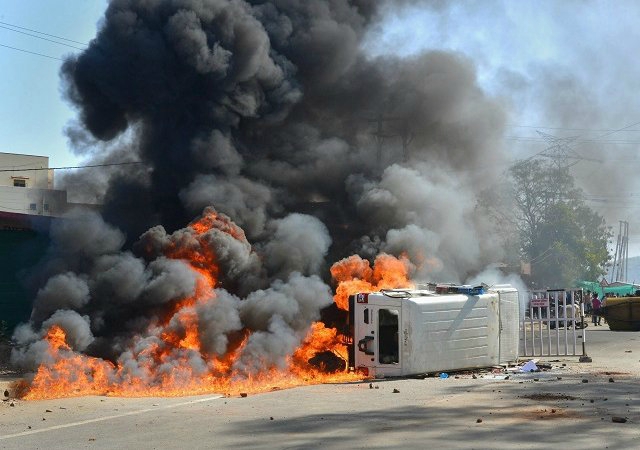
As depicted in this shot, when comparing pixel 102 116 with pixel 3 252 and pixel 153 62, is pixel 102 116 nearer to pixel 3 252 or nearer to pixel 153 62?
pixel 153 62

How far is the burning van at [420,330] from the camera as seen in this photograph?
681 inches

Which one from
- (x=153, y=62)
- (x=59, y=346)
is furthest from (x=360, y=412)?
(x=153, y=62)

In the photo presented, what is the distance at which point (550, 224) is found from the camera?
6500 centimetres

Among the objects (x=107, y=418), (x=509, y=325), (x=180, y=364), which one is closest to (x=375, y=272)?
(x=509, y=325)

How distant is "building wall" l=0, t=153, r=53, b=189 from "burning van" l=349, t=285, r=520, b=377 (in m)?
40.4

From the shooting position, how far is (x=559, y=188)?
2484 inches

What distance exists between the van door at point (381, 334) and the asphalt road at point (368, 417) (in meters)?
0.46

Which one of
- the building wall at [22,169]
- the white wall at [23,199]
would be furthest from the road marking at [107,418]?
the building wall at [22,169]

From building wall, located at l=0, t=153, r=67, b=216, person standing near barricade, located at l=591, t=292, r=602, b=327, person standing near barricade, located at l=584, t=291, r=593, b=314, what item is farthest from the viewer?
building wall, located at l=0, t=153, r=67, b=216

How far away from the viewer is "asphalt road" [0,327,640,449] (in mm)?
10711

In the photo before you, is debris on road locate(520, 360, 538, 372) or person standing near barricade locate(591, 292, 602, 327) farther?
person standing near barricade locate(591, 292, 602, 327)

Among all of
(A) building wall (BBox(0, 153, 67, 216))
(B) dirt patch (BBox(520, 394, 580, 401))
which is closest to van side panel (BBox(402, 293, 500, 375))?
(B) dirt patch (BBox(520, 394, 580, 401))

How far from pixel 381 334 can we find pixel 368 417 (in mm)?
4964

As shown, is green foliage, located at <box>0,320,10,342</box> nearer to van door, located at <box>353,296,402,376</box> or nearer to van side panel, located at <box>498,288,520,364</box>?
van door, located at <box>353,296,402,376</box>
